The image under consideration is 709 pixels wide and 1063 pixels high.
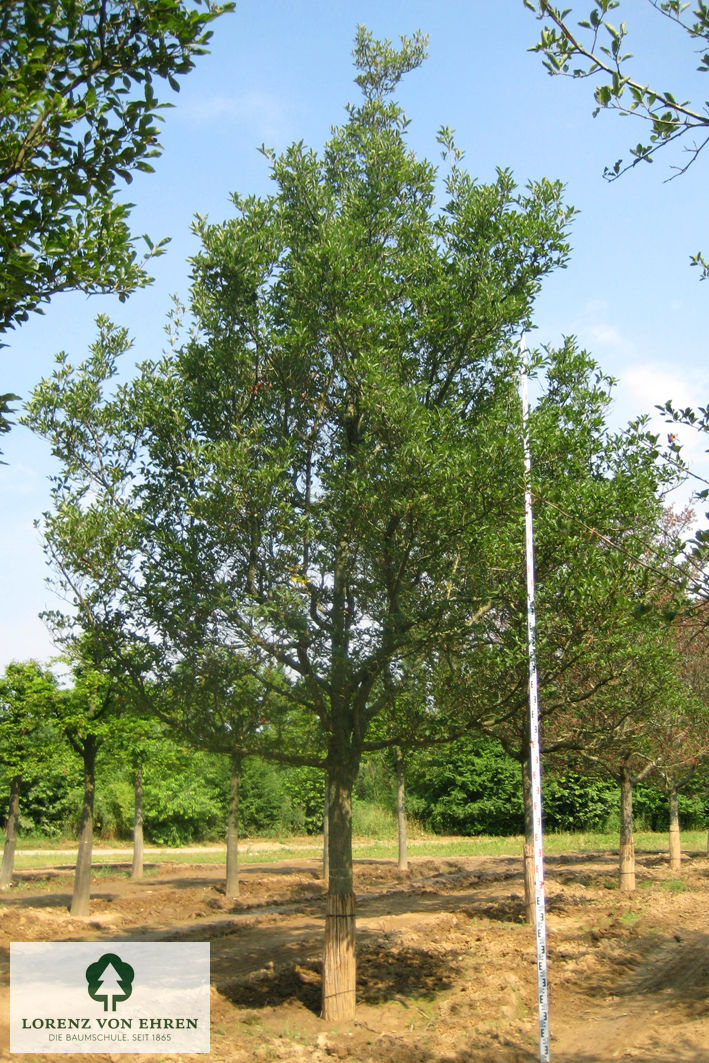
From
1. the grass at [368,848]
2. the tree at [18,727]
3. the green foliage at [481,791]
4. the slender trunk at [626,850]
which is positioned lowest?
the grass at [368,848]

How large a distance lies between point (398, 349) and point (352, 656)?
3.97m

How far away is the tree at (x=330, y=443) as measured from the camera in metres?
10.2

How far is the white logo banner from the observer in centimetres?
1040

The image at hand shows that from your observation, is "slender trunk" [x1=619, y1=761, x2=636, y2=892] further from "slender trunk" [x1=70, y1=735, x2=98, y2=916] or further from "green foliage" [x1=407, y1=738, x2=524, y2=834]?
"green foliage" [x1=407, y1=738, x2=524, y2=834]

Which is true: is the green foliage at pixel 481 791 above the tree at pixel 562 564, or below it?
below

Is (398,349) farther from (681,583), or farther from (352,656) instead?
(681,583)

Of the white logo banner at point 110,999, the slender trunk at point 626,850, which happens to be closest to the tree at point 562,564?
the white logo banner at point 110,999

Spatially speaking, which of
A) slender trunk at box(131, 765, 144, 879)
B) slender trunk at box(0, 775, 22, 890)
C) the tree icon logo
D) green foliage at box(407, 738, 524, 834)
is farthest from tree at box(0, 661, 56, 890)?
green foliage at box(407, 738, 524, 834)

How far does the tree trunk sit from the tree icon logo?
2921mm

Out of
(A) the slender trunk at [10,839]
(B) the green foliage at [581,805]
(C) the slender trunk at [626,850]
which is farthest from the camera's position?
(B) the green foliage at [581,805]

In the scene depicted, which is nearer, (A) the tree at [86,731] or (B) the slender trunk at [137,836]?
(A) the tree at [86,731]

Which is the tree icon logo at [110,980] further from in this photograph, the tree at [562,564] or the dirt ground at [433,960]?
the tree at [562,564]

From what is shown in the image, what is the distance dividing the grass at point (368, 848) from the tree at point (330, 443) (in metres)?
22.7

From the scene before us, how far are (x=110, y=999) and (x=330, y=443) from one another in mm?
8170
